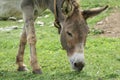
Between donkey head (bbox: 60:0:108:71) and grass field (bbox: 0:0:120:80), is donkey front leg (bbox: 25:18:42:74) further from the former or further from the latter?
donkey head (bbox: 60:0:108:71)

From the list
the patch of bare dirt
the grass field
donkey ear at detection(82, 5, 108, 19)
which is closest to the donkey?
donkey ear at detection(82, 5, 108, 19)

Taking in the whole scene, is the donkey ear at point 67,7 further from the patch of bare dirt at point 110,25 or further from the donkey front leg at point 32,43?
the patch of bare dirt at point 110,25

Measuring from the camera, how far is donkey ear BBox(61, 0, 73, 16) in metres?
6.75

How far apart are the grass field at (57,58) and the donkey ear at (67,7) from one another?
105 cm

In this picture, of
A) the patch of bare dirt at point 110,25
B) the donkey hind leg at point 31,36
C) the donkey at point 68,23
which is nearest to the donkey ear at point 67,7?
the donkey at point 68,23

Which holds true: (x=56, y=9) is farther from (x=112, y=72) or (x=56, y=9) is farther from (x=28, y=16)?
(x=112, y=72)

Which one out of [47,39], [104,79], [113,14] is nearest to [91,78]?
[104,79]

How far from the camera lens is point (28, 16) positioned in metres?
7.19

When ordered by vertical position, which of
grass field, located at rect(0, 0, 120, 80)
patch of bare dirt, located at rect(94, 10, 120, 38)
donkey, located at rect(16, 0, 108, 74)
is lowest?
grass field, located at rect(0, 0, 120, 80)

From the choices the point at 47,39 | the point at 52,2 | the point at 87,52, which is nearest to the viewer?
the point at 52,2

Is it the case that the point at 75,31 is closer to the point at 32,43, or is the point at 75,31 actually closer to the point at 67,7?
the point at 67,7

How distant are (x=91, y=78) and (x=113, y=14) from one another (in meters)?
7.91

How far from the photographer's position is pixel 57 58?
8945 mm

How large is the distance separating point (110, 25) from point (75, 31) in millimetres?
6408
